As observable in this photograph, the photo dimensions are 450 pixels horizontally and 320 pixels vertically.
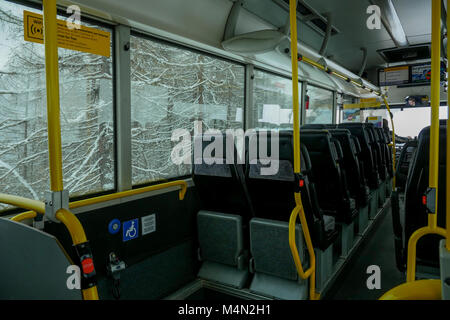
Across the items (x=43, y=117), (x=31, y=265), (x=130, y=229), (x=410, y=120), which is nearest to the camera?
(x=31, y=265)

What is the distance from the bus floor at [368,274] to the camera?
2766 mm

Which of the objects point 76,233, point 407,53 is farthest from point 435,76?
point 407,53

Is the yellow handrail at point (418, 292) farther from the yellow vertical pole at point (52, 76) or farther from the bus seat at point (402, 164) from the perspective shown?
the bus seat at point (402, 164)

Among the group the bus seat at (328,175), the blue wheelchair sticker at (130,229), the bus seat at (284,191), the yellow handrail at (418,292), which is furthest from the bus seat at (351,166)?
the yellow handrail at (418,292)

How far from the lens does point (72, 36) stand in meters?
2.13

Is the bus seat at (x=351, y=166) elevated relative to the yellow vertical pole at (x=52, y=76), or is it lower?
lower

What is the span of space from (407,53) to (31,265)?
26.0ft

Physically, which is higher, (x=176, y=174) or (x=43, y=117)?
(x=43, y=117)

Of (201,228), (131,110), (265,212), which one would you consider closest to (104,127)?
(131,110)

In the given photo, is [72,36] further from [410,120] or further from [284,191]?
[410,120]

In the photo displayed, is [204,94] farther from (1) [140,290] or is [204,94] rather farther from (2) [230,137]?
(1) [140,290]

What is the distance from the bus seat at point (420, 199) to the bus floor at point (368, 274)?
77cm

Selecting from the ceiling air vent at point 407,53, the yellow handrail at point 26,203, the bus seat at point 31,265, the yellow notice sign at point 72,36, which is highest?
the ceiling air vent at point 407,53

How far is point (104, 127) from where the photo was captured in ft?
7.80
